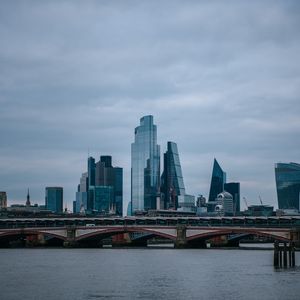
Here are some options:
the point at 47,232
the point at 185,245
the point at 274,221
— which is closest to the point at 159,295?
the point at 185,245

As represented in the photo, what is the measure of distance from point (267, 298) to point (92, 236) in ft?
304

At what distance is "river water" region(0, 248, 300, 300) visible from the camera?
57.8 metres

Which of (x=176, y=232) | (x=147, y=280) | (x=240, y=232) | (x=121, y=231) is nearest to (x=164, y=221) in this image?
(x=121, y=231)

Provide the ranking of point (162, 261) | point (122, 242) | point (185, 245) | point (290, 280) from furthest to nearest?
point (122, 242), point (185, 245), point (162, 261), point (290, 280)

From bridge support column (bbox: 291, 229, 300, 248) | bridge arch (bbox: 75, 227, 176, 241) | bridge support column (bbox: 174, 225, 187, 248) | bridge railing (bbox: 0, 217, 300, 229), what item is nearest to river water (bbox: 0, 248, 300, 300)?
bridge support column (bbox: 291, 229, 300, 248)

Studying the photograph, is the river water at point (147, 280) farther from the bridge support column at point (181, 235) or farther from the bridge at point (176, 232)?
the bridge support column at point (181, 235)

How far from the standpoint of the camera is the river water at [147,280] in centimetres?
5781

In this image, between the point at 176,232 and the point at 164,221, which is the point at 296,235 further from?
the point at 164,221

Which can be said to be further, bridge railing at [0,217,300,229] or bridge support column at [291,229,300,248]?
bridge railing at [0,217,300,229]

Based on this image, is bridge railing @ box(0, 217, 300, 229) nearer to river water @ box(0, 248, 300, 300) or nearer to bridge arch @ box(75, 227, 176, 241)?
bridge arch @ box(75, 227, 176, 241)

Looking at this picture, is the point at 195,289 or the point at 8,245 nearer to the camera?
the point at 195,289

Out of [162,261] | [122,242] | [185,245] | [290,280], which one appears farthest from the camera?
[122,242]

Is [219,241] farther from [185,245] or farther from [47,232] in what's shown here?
[47,232]

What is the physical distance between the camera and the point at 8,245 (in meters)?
163
